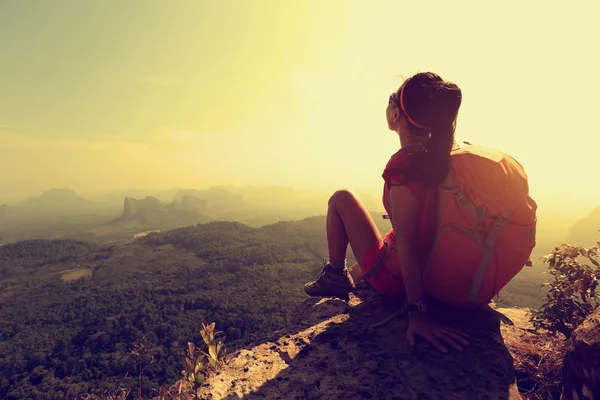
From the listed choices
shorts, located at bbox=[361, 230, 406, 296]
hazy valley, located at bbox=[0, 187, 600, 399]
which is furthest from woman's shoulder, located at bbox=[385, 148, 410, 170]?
hazy valley, located at bbox=[0, 187, 600, 399]

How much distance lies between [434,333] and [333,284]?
66.5 inches

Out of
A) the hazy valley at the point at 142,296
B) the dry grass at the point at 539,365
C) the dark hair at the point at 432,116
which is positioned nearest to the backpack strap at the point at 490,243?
the dark hair at the point at 432,116

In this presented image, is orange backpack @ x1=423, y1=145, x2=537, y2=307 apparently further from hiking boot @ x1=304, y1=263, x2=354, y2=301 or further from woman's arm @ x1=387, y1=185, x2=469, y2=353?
hiking boot @ x1=304, y1=263, x2=354, y2=301

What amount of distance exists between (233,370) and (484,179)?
314cm

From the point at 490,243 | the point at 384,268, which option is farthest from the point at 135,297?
the point at 490,243

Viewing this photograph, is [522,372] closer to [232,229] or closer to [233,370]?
[233,370]

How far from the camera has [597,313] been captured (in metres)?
2.70

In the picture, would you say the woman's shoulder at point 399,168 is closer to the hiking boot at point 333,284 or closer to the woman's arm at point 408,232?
the woman's arm at point 408,232

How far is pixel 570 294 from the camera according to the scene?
3803mm

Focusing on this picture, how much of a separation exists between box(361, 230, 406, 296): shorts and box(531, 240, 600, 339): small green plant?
6.66 ft

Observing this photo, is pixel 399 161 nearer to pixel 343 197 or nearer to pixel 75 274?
pixel 343 197

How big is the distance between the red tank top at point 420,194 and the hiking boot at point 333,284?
63.0 inches

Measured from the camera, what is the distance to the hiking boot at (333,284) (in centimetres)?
430

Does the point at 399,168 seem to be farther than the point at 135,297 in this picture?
No
